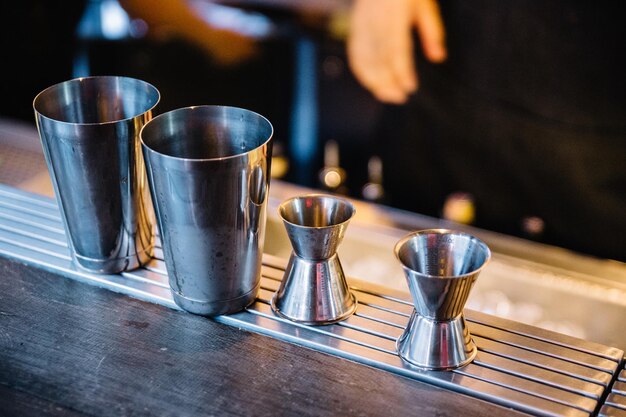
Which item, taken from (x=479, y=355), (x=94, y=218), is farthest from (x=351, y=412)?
(x=94, y=218)

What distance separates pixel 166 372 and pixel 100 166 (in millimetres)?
325

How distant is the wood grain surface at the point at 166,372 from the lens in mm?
982

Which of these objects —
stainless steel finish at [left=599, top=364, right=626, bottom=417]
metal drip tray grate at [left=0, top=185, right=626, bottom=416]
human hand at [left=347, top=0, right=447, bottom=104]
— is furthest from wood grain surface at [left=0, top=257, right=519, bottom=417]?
human hand at [left=347, top=0, right=447, bottom=104]

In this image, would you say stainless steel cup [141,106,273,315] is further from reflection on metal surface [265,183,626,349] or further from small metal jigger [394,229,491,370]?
reflection on metal surface [265,183,626,349]

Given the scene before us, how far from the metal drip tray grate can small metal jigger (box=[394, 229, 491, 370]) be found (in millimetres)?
19

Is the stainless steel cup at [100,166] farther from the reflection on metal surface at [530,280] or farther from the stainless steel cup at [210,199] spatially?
the reflection on metal surface at [530,280]

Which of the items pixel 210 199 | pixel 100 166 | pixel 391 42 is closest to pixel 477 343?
pixel 210 199

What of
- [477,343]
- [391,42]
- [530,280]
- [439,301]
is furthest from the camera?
[391,42]

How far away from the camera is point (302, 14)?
3156 millimetres

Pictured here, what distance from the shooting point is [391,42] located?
3.05 m

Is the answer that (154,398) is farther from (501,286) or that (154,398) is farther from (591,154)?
(591,154)

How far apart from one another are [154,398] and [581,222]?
2260mm

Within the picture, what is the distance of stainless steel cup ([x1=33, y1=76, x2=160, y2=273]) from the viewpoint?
113 centimetres

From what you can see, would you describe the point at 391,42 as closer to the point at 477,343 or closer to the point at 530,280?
the point at 530,280
